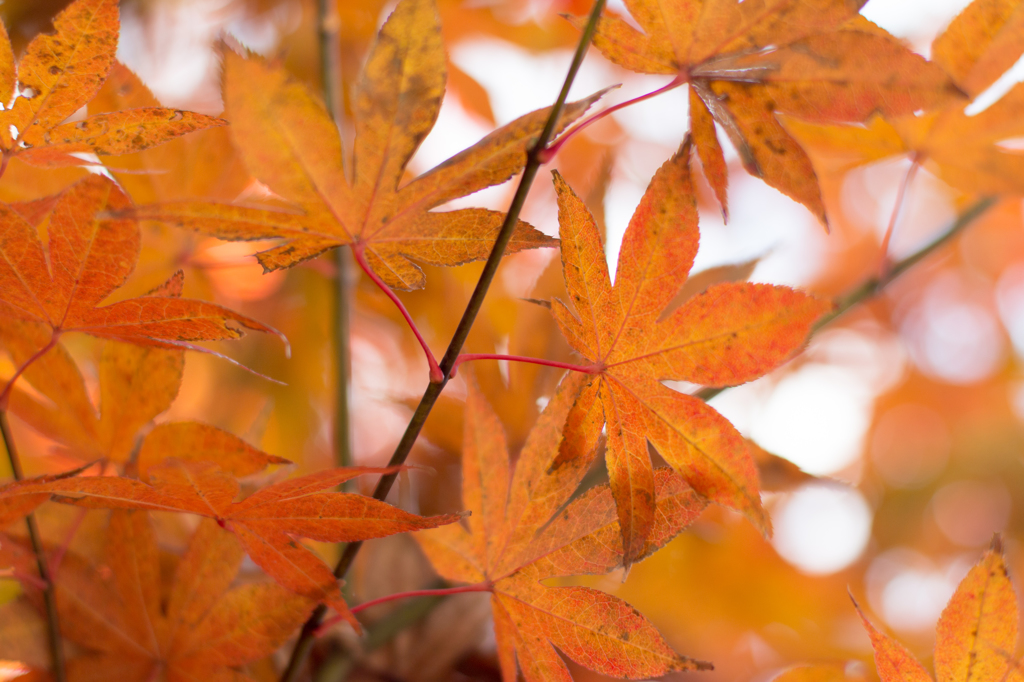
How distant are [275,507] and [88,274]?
0.53ft

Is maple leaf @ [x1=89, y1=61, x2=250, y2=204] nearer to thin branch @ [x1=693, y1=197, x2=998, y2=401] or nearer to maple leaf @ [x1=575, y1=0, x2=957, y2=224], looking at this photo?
maple leaf @ [x1=575, y1=0, x2=957, y2=224]

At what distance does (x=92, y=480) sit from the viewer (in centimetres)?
28

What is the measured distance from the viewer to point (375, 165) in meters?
0.31

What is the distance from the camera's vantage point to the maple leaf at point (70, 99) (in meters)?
0.32

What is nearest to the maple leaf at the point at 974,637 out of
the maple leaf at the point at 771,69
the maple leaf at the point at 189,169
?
the maple leaf at the point at 771,69

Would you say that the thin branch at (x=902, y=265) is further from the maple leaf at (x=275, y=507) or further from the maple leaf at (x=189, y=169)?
the maple leaf at (x=189, y=169)

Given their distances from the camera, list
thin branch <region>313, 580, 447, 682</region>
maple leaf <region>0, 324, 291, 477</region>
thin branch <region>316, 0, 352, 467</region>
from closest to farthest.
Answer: maple leaf <region>0, 324, 291, 477</region> → thin branch <region>313, 580, 447, 682</region> → thin branch <region>316, 0, 352, 467</region>

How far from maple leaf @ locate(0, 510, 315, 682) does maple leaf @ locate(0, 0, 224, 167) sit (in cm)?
24

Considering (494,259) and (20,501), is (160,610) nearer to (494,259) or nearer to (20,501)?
(20,501)

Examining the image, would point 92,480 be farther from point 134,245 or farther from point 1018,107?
point 1018,107

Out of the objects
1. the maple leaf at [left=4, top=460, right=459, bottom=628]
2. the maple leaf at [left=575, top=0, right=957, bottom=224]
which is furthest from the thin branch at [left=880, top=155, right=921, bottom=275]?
the maple leaf at [left=4, top=460, right=459, bottom=628]

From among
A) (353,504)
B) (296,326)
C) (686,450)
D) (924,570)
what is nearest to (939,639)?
(686,450)

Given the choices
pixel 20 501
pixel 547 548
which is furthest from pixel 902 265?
pixel 20 501

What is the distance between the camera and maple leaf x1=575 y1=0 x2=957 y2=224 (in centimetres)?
29
